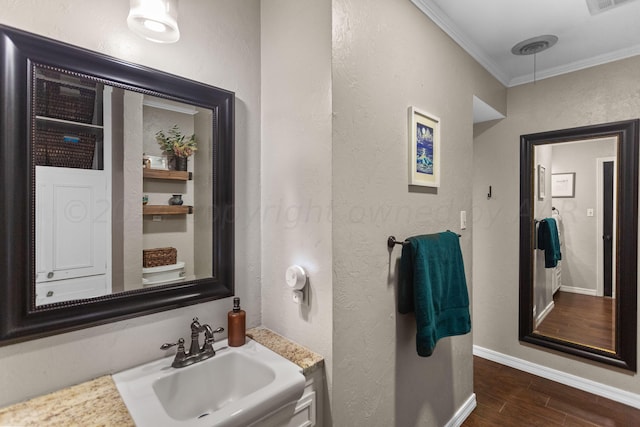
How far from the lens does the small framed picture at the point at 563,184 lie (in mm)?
2338

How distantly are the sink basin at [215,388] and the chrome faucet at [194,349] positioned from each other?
0.02 meters

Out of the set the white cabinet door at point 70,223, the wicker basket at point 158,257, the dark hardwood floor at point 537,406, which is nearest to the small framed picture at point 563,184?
the dark hardwood floor at point 537,406

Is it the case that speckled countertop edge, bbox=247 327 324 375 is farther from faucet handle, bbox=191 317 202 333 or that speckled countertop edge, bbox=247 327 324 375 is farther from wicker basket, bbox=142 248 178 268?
wicker basket, bbox=142 248 178 268

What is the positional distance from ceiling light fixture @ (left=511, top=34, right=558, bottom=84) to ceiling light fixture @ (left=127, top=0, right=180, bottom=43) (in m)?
2.23

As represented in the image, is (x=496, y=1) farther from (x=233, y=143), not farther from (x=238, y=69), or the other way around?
(x=233, y=143)

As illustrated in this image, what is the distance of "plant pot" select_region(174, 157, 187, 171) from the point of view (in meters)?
1.26

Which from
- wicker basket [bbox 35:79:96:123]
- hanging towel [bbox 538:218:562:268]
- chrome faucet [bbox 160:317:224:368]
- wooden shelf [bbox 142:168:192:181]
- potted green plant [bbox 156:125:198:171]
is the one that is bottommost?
chrome faucet [bbox 160:317:224:368]

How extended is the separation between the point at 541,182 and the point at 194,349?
2.82m

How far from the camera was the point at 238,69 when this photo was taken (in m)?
1.42

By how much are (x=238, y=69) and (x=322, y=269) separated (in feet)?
3.38

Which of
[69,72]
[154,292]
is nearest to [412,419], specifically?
[154,292]

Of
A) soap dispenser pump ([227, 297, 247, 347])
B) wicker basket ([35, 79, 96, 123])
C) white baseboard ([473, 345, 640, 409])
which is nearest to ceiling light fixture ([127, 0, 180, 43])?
wicker basket ([35, 79, 96, 123])

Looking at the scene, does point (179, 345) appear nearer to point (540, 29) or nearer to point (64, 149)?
point (64, 149)

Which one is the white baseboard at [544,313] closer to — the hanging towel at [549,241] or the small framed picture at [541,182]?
the hanging towel at [549,241]
